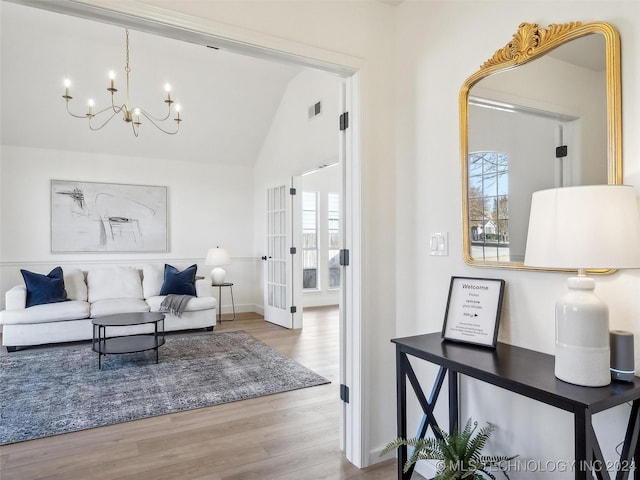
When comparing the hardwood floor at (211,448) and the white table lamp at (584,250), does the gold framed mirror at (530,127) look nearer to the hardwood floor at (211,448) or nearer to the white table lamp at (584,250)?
the white table lamp at (584,250)

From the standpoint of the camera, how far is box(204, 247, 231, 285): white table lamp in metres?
5.91

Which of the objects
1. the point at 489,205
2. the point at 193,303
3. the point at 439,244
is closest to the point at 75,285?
the point at 193,303

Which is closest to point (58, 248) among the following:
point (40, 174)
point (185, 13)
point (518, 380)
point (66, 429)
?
point (40, 174)

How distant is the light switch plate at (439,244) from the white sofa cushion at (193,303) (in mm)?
4039

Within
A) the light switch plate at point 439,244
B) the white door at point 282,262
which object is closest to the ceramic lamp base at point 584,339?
the light switch plate at point 439,244

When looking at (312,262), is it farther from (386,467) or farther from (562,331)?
(562,331)

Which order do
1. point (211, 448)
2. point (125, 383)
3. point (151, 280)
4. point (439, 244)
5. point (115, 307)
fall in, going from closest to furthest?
point (439, 244) → point (211, 448) → point (125, 383) → point (115, 307) → point (151, 280)

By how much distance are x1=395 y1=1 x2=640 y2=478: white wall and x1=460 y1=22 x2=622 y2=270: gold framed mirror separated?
1.7 inches

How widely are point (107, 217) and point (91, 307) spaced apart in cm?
150

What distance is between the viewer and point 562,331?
4.10ft

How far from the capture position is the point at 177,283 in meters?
5.48

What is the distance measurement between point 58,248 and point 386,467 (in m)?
5.39

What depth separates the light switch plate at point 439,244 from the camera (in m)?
2.01

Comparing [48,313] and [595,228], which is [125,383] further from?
[595,228]
